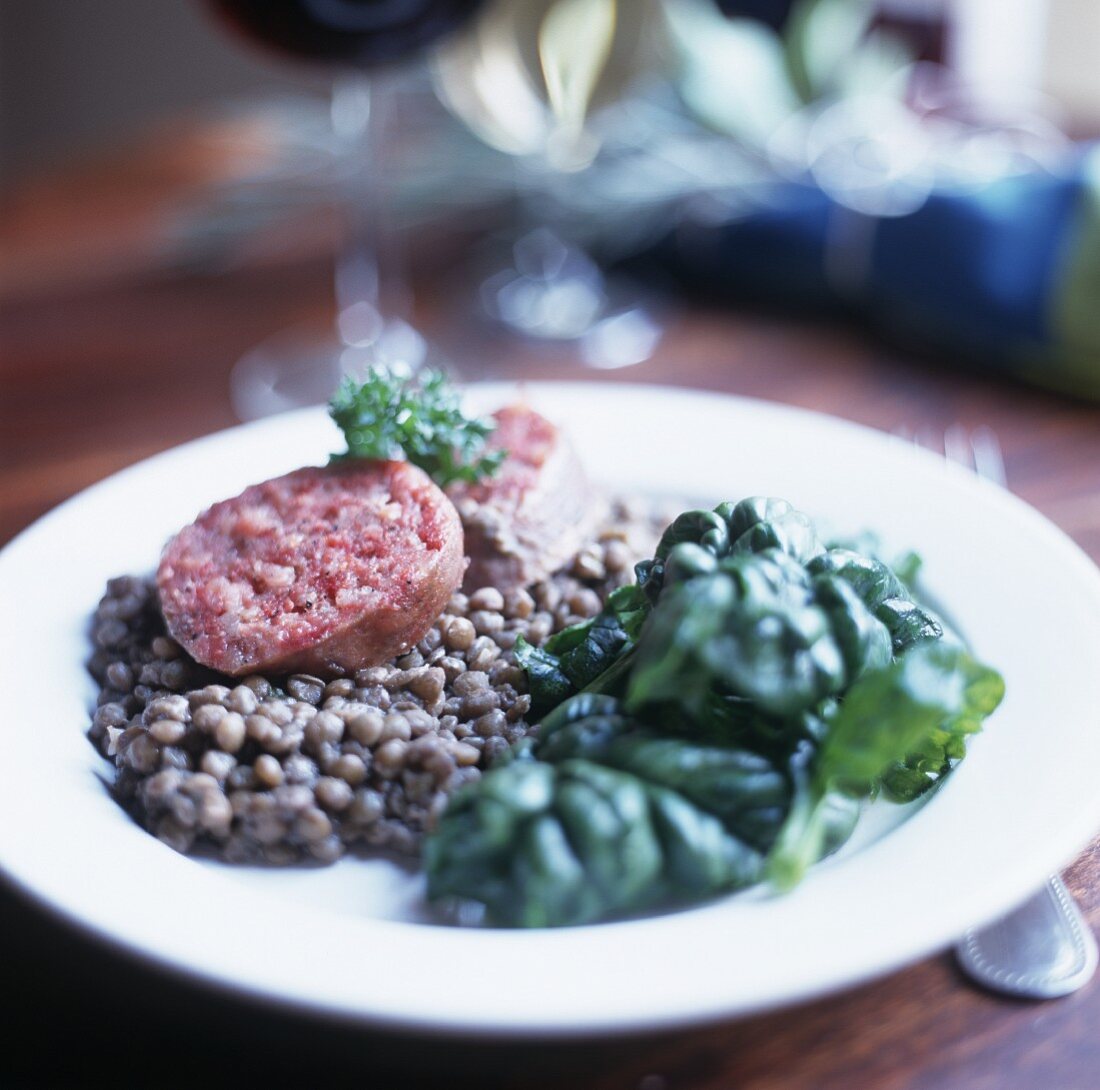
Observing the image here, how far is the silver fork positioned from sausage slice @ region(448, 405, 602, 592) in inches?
35.7

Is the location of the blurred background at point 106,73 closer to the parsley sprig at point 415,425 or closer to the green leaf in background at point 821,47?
Result: the green leaf in background at point 821,47

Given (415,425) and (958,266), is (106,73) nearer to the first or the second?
(958,266)

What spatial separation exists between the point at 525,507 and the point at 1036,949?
3.36 ft

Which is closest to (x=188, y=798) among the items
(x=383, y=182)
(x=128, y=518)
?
(x=128, y=518)

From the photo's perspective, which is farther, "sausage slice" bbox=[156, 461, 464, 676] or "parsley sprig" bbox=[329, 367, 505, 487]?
"parsley sprig" bbox=[329, 367, 505, 487]

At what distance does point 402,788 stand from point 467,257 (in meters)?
2.81

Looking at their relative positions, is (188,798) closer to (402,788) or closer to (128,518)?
(402,788)

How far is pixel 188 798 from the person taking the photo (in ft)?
5.01

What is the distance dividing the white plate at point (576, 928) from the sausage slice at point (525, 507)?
51cm

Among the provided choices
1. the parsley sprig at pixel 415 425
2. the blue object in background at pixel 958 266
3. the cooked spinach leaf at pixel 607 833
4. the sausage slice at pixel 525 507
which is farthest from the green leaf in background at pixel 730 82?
the cooked spinach leaf at pixel 607 833

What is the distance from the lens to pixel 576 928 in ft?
4.44

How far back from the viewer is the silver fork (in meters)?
1.40

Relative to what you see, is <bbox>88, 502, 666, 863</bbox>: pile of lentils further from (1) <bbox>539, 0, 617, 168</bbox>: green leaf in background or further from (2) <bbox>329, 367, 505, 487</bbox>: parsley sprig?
(1) <bbox>539, 0, 617, 168</bbox>: green leaf in background

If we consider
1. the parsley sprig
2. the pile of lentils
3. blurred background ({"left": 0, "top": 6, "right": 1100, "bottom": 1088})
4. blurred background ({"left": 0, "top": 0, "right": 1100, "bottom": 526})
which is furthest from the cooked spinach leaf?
blurred background ({"left": 0, "top": 0, "right": 1100, "bottom": 526})
